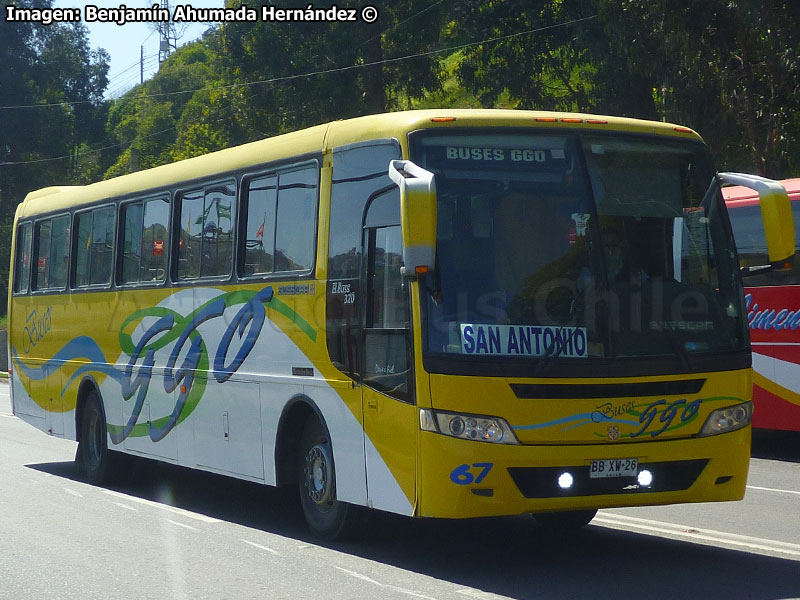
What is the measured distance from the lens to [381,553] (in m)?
8.84

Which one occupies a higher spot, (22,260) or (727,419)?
(22,260)

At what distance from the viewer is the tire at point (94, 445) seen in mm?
13844

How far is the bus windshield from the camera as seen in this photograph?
7.82m

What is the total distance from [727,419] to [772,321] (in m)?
7.08

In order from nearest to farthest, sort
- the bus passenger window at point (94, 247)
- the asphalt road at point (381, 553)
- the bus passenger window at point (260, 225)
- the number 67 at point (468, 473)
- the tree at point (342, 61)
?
the asphalt road at point (381, 553)
the number 67 at point (468, 473)
the bus passenger window at point (260, 225)
the bus passenger window at point (94, 247)
the tree at point (342, 61)

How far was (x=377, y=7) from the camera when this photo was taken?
120 ft

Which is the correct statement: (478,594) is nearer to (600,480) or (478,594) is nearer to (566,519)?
(600,480)

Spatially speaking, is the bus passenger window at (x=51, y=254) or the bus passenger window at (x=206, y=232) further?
the bus passenger window at (x=51, y=254)

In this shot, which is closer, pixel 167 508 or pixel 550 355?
pixel 550 355

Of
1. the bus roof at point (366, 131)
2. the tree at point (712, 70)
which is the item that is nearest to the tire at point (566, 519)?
the bus roof at point (366, 131)

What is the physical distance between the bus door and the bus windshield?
376mm

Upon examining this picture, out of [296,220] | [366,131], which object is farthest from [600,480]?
[296,220]

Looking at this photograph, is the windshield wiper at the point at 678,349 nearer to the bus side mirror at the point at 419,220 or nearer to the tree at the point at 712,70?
the bus side mirror at the point at 419,220

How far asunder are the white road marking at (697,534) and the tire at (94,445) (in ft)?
19.3
